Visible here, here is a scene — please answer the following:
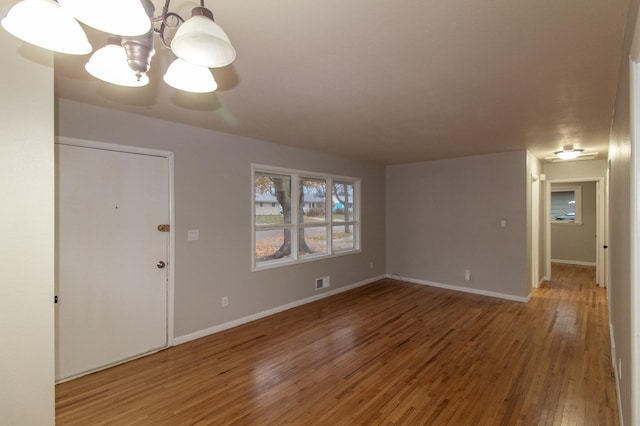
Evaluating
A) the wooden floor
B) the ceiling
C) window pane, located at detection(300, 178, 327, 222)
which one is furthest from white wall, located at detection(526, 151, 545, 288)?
window pane, located at detection(300, 178, 327, 222)

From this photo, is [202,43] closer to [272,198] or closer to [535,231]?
[272,198]

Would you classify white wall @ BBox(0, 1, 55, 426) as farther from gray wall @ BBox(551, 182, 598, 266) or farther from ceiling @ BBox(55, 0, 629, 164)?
gray wall @ BBox(551, 182, 598, 266)

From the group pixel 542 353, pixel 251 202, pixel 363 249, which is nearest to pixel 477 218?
pixel 363 249

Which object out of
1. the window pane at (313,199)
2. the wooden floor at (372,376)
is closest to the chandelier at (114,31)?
the wooden floor at (372,376)

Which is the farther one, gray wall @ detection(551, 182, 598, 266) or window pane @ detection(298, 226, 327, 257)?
gray wall @ detection(551, 182, 598, 266)

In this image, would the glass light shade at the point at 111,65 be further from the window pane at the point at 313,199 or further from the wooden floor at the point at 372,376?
the window pane at the point at 313,199

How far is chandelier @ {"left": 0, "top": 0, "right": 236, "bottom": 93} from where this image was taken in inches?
31.1

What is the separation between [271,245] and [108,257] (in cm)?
202

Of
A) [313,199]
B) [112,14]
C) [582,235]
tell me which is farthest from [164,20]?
[582,235]

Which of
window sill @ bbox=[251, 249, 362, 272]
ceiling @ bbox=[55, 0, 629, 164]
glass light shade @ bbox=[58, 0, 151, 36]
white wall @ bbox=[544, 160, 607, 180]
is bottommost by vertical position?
window sill @ bbox=[251, 249, 362, 272]

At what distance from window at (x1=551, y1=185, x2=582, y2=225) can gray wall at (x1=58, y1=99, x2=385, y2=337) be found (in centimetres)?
754

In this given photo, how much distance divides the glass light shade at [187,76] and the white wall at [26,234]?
0.70 metres

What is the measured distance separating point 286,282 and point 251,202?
132 cm

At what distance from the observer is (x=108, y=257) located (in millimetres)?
2881
